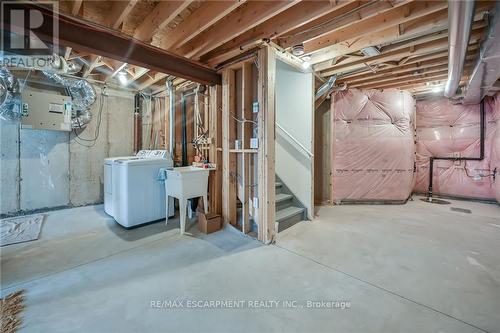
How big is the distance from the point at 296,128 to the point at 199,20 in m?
2.22

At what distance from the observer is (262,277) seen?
210 centimetres

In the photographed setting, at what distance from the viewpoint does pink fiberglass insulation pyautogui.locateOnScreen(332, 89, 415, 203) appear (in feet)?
16.2

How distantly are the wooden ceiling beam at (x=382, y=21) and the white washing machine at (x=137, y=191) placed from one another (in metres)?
2.91

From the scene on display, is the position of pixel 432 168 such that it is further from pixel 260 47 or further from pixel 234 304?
pixel 234 304

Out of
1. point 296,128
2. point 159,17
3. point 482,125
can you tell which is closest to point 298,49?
point 296,128

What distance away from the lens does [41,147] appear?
411cm

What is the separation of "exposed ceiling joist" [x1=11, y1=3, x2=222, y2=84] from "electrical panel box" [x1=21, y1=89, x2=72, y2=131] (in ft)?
8.47

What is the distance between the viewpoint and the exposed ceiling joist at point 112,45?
1987 mm

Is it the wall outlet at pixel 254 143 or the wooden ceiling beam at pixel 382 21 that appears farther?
the wall outlet at pixel 254 143

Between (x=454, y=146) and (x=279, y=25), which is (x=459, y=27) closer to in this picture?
(x=279, y=25)

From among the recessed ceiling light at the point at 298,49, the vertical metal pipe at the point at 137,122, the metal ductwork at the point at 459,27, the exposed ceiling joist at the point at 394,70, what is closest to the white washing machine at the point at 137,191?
the vertical metal pipe at the point at 137,122

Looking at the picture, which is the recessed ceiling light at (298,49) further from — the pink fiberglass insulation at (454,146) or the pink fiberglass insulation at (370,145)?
the pink fiberglass insulation at (454,146)

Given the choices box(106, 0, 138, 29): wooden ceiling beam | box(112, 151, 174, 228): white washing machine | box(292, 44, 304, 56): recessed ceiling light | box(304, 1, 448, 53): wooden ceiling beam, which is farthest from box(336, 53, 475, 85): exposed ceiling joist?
box(112, 151, 174, 228): white washing machine

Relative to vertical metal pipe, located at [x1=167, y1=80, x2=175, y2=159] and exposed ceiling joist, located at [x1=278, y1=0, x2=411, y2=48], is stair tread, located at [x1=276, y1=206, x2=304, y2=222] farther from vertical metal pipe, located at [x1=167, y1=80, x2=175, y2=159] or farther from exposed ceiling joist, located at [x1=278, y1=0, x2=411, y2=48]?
exposed ceiling joist, located at [x1=278, y1=0, x2=411, y2=48]
